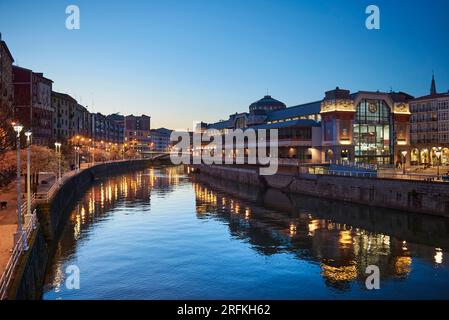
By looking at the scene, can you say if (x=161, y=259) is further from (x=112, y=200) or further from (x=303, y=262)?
(x=112, y=200)

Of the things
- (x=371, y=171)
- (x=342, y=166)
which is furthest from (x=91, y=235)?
(x=342, y=166)

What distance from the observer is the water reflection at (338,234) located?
112ft

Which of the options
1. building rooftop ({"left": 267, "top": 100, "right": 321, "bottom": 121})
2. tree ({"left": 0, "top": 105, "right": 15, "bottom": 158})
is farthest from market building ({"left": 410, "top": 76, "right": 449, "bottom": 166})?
tree ({"left": 0, "top": 105, "right": 15, "bottom": 158})

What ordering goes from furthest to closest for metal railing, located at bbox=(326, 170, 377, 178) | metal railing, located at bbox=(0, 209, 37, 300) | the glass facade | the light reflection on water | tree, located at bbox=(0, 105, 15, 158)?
the glass facade
metal railing, located at bbox=(326, 170, 377, 178)
tree, located at bbox=(0, 105, 15, 158)
the light reflection on water
metal railing, located at bbox=(0, 209, 37, 300)

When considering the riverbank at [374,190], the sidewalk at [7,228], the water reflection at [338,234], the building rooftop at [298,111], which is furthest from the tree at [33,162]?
the building rooftop at [298,111]

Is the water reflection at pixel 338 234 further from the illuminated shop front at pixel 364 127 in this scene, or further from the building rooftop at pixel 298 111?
the building rooftop at pixel 298 111

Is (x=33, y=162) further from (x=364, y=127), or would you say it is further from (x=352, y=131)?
(x=364, y=127)

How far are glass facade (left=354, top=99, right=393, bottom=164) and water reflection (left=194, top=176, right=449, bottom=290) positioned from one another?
34.8m

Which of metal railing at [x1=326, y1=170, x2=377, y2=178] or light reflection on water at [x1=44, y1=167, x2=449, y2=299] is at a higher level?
metal railing at [x1=326, y1=170, x2=377, y2=178]

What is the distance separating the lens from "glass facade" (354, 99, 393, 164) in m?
101

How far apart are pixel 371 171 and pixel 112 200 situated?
4407 cm

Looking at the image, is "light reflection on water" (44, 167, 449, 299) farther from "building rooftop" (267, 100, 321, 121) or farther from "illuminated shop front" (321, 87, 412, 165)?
"building rooftop" (267, 100, 321, 121)

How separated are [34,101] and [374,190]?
294 feet
